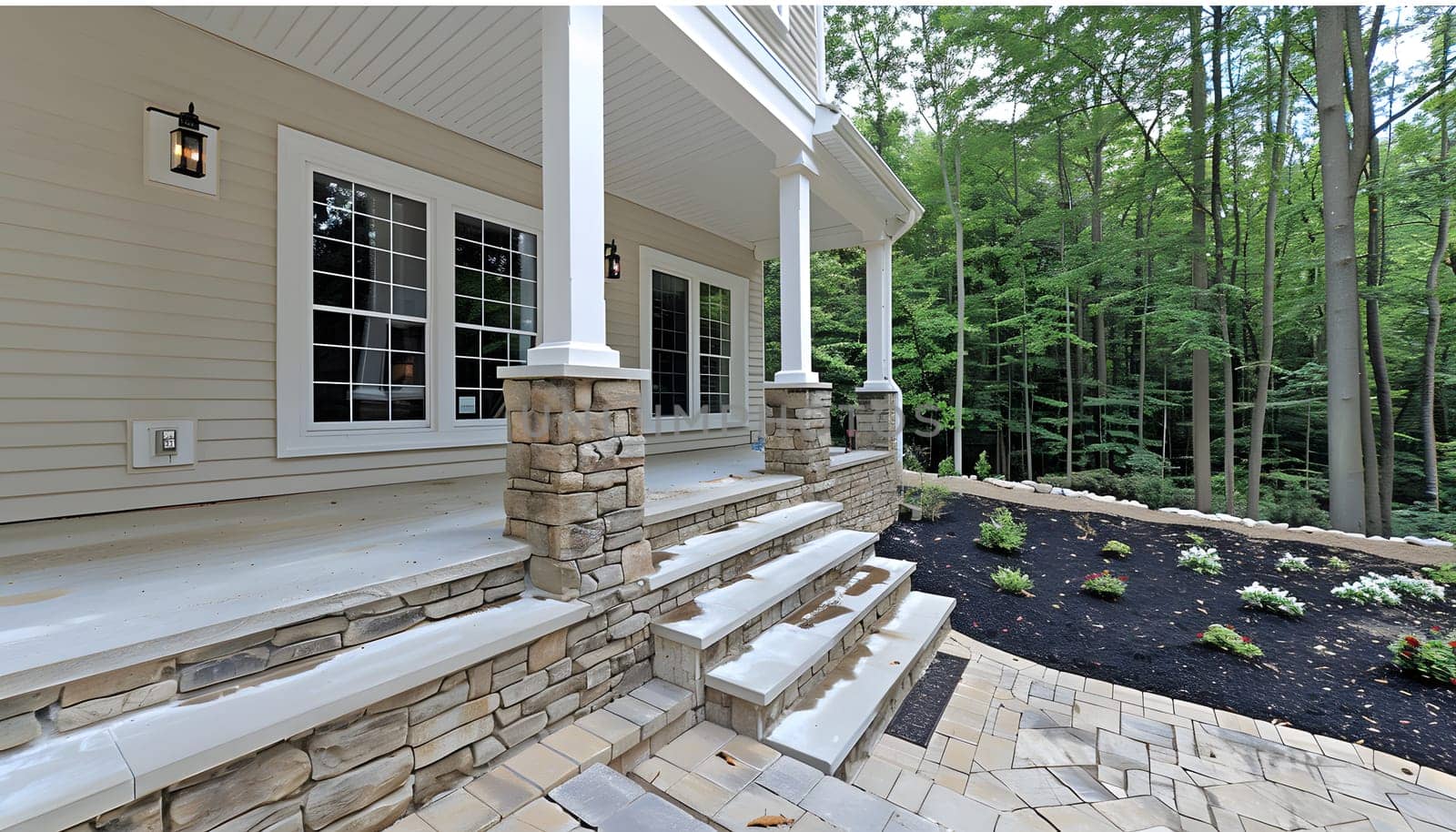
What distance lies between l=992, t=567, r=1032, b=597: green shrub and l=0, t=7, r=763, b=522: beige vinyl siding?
4881 millimetres

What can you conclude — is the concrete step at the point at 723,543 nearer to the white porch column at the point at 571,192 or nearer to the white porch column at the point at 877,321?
the white porch column at the point at 571,192

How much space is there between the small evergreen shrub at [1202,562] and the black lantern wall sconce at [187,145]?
7.84m

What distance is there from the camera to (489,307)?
4570mm

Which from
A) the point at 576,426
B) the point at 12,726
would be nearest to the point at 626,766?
the point at 576,426

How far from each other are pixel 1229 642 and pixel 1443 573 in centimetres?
304

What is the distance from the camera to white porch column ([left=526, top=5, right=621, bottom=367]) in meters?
2.34

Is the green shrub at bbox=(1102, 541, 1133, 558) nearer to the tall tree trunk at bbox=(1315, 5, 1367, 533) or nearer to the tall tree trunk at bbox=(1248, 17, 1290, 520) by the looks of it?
the tall tree trunk at bbox=(1315, 5, 1367, 533)

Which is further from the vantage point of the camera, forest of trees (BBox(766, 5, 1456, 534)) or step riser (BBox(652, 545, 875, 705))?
forest of trees (BBox(766, 5, 1456, 534))

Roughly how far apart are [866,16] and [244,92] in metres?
14.1

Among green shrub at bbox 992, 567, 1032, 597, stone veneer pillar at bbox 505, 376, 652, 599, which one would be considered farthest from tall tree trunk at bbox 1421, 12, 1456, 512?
stone veneer pillar at bbox 505, 376, 652, 599

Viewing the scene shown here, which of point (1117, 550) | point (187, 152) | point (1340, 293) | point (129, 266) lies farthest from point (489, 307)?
point (1340, 293)

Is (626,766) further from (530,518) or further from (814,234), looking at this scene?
(814,234)

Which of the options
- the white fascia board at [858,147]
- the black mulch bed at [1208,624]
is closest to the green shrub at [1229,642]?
the black mulch bed at [1208,624]

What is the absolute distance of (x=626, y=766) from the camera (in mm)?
2027
